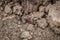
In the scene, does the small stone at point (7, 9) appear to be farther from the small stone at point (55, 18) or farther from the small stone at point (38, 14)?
the small stone at point (55, 18)

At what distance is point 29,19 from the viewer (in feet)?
6.66

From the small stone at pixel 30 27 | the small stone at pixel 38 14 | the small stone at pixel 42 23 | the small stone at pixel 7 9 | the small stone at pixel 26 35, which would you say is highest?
the small stone at pixel 7 9

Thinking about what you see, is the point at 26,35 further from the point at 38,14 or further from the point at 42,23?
the point at 38,14

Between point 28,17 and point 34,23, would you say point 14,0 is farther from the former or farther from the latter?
point 34,23

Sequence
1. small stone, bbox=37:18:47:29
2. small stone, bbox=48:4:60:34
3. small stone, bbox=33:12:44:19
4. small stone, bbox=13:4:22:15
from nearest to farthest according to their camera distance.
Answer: small stone, bbox=48:4:60:34, small stone, bbox=37:18:47:29, small stone, bbox=33:12:44:19, small stone, bbox=13:4:22:15

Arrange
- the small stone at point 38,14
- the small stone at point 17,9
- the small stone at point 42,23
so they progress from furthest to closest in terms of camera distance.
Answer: the small stone at point 17,9, the small stone at point 38,14, the small stone at point 42,23

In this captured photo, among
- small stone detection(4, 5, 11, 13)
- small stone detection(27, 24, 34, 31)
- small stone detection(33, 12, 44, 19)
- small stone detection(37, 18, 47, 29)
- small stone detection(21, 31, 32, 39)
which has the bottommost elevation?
small stone detection(21, 31, 32, 39)

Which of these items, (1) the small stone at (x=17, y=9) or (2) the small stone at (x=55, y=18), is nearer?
(2) the small stone at (x=55, y=18)

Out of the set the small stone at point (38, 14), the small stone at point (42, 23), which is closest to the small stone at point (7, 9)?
the small stone at point (38, 14)

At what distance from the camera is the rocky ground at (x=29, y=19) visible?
5.96 ft

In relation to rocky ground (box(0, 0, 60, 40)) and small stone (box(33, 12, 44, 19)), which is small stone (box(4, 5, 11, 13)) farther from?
small stone (box(33, 12, 44, 19))

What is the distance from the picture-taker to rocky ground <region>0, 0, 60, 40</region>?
71.5 inches

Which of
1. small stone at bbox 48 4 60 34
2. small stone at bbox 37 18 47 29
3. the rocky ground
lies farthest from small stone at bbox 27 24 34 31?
small stone at bbox 48 4 60 34

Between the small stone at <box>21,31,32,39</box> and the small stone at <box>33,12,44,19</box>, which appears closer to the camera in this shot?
the small stone at <box>21,31,32,39</box>
